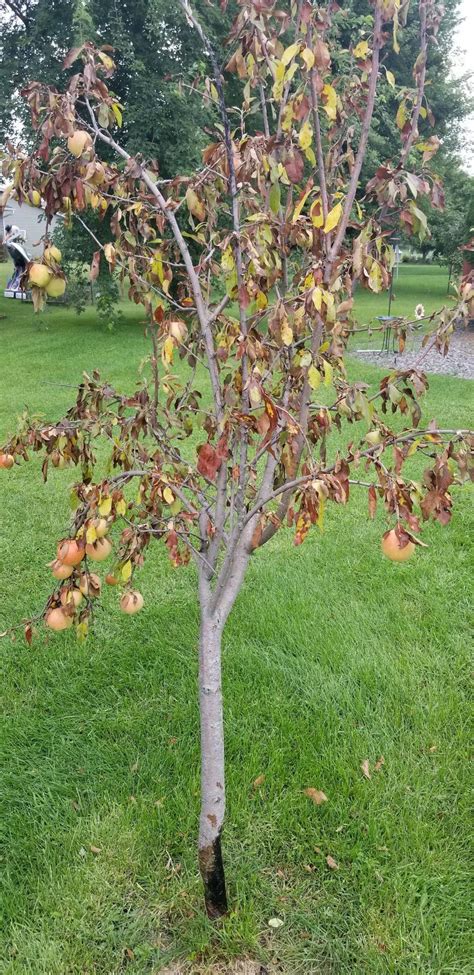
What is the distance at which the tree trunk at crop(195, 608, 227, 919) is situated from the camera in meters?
1.79

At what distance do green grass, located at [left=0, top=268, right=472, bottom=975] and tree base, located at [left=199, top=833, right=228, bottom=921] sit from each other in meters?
0.05

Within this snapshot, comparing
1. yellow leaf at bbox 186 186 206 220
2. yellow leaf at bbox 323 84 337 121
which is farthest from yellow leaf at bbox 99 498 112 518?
yellow leaf at bbox 323 84 337 121

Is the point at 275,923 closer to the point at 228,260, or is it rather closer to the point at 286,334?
the point at 286,334

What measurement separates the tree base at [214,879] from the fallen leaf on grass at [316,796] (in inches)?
19.4

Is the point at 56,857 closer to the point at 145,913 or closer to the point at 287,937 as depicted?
the point at 145,913

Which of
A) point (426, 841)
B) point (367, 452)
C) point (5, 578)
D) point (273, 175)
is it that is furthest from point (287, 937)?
point (5, 578)

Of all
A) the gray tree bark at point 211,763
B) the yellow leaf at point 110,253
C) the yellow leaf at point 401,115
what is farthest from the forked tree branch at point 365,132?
the gray tree bark at point 211,763

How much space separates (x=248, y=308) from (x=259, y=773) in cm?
174

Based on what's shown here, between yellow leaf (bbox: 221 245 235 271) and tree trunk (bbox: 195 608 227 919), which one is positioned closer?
yellow leaf (bbox: 221 245 235 271)

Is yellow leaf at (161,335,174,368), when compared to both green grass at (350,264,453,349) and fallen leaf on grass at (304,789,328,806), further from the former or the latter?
green grass at (350,264,453,349)

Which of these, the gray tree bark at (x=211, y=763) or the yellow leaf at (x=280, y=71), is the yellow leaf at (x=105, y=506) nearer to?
the gray tree bark at (x=211, y=763)

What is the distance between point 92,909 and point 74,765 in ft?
2.02

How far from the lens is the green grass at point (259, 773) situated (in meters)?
1.90

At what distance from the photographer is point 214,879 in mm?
1896
